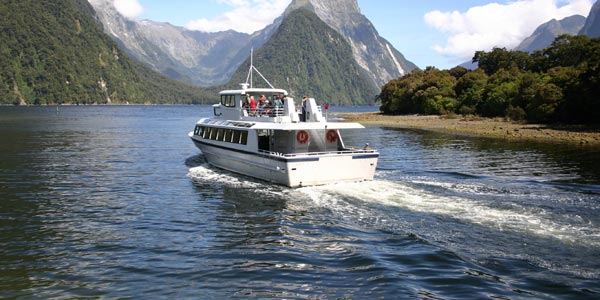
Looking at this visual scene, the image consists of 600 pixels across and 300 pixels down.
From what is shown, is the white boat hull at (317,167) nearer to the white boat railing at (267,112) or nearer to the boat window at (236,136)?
the boat window at (236,136)

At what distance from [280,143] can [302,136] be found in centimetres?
173

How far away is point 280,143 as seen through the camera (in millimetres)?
27750

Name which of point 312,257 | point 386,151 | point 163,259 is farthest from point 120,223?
point 386,151

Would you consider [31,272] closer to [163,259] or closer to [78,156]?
[163,259]

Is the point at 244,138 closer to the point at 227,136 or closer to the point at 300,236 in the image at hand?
the point at 227,136

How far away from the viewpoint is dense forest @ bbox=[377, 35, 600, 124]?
220 feet

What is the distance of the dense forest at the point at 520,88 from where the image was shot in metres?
67.2

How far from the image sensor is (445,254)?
47.1 feet

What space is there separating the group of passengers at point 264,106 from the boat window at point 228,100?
1.55 meters

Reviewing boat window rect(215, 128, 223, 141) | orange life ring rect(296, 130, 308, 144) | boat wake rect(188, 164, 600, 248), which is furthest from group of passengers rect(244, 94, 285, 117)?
boat wake rect(188, 164, 600, 248)

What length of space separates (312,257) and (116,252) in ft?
19.5

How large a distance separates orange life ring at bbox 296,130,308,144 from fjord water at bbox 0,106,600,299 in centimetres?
296

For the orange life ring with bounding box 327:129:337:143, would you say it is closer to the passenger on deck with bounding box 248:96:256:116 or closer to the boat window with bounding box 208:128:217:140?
the passenger on deck with bounding box 248:96:256:116

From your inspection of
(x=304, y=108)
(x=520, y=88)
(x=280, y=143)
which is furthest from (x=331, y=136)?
(x=520, y=88)
